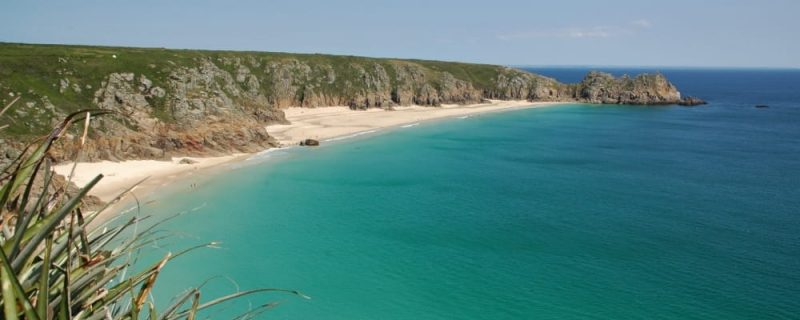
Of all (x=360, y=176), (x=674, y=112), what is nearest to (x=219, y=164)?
(x=360, y=176)

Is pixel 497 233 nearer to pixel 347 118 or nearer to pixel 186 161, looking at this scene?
pixel 186 161

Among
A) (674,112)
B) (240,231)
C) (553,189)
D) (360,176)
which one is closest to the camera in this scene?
(240,231)

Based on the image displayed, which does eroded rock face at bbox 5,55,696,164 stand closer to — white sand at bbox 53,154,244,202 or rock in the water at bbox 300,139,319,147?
white sand at bbox 53,154,244,202

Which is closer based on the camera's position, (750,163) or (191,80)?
(750,163)

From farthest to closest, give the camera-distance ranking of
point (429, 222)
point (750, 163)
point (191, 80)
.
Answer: point (191, 80)
point (750, 163)
point (429, 222)

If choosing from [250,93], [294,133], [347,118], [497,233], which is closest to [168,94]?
[294,133]

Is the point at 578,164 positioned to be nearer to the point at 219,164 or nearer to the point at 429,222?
the point at 429,222
